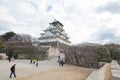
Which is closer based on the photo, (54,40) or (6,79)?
(6,79)

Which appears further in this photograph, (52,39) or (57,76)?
(52,39)

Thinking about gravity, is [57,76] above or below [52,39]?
below

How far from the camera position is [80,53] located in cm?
3158

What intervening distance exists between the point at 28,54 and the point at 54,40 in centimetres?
1459

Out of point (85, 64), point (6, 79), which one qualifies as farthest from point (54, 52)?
point (6, 79)

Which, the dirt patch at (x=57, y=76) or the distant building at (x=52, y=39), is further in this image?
the distant building at (x=52, y=39)

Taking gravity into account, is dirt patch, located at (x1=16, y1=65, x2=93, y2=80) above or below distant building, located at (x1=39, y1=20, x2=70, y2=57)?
below

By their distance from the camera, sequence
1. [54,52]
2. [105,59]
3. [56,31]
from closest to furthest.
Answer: [105,59] < [54,52] < [56,31]

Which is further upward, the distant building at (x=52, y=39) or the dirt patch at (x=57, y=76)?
the distant building at (x=52, y=39)

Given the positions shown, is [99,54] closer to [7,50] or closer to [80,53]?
[80,53]

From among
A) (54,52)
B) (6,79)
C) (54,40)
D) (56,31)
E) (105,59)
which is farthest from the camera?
(56,31)

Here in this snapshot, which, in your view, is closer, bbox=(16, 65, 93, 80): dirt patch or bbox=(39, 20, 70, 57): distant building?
bbox=(16, 65, 93, 80): dirt patch

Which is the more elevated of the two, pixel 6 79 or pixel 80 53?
pixel 80 53

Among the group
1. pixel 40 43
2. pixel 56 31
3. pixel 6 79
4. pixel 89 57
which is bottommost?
pixel 6 79
